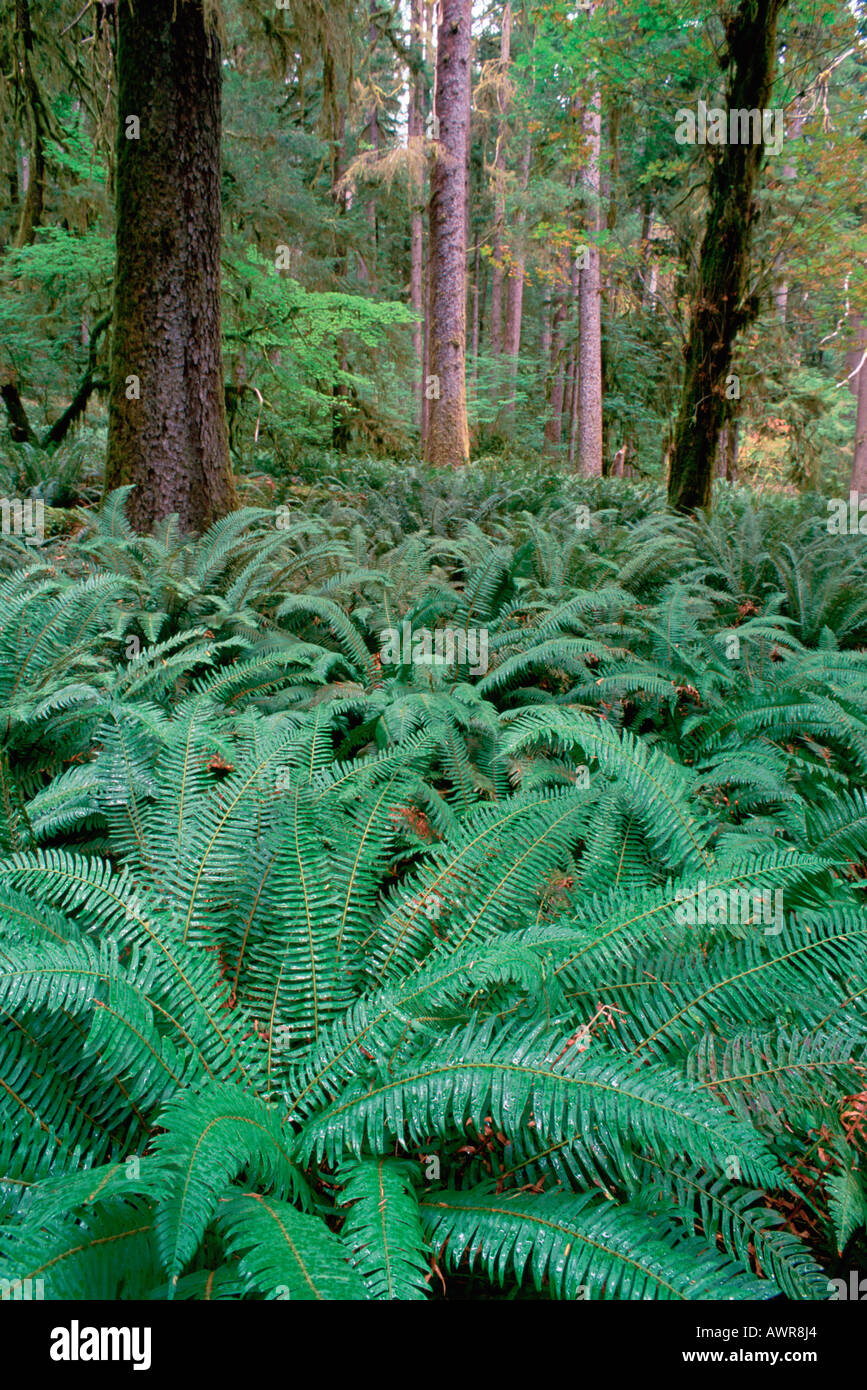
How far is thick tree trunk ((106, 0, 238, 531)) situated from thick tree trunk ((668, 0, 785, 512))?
3471 millimetres

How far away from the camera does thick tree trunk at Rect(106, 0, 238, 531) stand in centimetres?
456

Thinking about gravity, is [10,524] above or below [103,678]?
above

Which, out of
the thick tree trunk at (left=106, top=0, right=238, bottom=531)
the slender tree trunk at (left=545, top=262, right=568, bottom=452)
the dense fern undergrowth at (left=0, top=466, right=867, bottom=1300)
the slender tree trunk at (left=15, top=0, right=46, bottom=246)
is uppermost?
the slender tree trunk at (left=545, top=262, right=568, bottom=452)

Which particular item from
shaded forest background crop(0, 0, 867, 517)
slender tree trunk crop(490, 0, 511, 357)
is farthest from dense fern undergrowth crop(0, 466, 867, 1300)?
slender tree trunk crop(490, 0, 511, 357)

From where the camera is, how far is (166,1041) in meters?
1.34

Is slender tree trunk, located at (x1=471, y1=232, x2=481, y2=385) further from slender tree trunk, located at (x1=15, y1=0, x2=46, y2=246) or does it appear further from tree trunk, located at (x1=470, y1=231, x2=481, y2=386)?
slender tree trunk, located at (x1=15, y1=0, x2=46, y2=246)

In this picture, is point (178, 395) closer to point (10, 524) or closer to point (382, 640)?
point (10, 524)

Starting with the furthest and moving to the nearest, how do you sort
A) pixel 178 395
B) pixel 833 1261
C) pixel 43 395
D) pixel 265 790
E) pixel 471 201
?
pixel 471 201 → pixel 43 395 → pixel 178 395 → pixel 265 790 → pixel 833 1261

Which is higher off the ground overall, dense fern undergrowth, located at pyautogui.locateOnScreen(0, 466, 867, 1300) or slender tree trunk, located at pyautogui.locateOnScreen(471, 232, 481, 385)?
slender tree trunk, located at pyautogui.locateOnScreen(471, 232, 481, 385)

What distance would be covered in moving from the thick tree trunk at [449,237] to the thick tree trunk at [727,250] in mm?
4347

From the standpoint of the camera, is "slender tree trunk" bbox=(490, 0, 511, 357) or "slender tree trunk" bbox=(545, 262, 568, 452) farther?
"slender tree trunk" bbox=(545, 262, 568, 452)

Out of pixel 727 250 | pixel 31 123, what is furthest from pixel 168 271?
pixel 727 250

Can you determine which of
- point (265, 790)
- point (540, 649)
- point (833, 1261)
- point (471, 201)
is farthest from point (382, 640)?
point (471, 201)

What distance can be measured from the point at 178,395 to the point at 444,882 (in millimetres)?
4198
